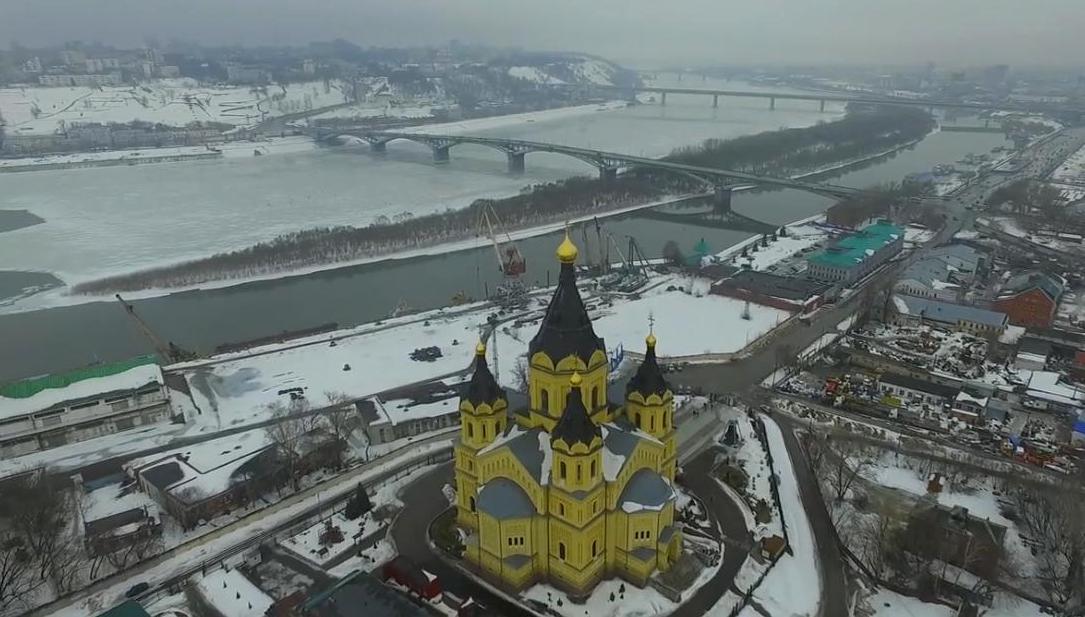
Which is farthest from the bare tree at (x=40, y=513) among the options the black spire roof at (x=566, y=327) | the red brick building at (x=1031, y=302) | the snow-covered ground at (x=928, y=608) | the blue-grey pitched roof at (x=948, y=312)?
the red brick building at (x=1031, y=302)

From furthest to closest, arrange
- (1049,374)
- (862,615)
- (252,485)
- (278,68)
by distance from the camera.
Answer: (278,68) → (1049,374) → (252,485) → (862,615)

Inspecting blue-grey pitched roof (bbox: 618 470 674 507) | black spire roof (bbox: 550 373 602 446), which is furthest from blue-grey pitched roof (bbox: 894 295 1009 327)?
black spire roof (bbox: 550 373 602 446)

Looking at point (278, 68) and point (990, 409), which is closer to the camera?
point (990, 409)

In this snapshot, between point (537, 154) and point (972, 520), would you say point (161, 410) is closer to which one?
point (972, 520)

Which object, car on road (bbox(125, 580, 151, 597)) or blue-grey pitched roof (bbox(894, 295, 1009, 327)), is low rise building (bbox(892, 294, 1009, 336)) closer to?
blue-grey pitched roof (bbox(894, 295, 1009, 327))

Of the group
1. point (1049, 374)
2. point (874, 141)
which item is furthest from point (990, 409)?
point (874, 141)

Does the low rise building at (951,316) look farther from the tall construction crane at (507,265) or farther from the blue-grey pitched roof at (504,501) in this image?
the blue-grey pitched roof at (504,501)
